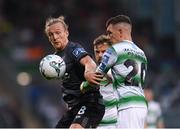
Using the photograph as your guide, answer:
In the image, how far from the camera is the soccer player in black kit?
977 cm

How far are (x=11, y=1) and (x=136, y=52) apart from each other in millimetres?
14402

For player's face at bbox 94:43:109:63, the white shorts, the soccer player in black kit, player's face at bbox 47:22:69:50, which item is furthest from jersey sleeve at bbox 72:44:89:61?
player's face at bbox 94:43:109:63

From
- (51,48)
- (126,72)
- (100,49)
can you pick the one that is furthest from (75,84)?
(51,48)

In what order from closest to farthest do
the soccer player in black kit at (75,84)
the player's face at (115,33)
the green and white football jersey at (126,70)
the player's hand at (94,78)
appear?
the player's hand at (94,78) → the green and white football jersey at (126,70) → the player's face at (115,33) → the soccer player in black kit at (75,84)

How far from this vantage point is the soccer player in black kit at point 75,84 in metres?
9.77

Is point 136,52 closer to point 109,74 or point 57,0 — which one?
point 109,74

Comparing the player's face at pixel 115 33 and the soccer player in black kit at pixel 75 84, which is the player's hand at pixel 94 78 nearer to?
the soccer player in black kit at pixel 75 84

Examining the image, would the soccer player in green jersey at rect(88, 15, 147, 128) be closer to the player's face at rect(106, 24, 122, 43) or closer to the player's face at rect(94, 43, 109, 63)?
the player's face at rect(106, 24, 122, 43)

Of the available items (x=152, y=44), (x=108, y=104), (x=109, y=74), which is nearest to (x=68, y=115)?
(x=109, y=74)

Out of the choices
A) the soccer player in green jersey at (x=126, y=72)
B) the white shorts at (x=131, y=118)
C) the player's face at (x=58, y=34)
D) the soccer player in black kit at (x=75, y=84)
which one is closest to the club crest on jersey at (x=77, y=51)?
the soccer player in black kit at (x=75, y=84)

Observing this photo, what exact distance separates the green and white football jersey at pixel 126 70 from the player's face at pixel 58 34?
0.70 meters

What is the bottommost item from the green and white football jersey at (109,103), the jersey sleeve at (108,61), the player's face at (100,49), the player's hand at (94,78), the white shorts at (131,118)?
the green and white football jersey at (109,103)

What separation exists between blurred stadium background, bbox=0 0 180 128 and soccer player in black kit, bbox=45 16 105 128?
8294 millimetres

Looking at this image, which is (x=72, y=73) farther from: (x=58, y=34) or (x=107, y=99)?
(x=107, y=99)
